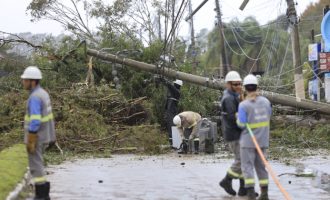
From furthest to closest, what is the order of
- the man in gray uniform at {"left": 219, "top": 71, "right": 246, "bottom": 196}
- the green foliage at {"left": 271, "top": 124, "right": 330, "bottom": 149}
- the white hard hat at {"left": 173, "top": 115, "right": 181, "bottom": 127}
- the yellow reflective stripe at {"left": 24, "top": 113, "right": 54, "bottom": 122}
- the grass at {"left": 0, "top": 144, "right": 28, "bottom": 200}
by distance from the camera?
the green foliage at {"left": 271, "top": 124, "right": 330, "bottom": 149} → the white hard hat at {"left": 173, "top": 115, "right": 181, "bottom": 127} → the man in gray uniform at {"left": 219, "top": 71, "right": 246, "bottom": 196} → the grass at {"left": 0, "top": 144, "right": 28, "bottom": 200} → the yellow reflective stripe at {"left": 24, "top": 113, "right": 54, "bottom": 122}

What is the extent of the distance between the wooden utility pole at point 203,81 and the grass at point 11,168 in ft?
22.6

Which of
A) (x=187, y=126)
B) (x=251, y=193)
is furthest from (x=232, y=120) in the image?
(x=187, y=126)

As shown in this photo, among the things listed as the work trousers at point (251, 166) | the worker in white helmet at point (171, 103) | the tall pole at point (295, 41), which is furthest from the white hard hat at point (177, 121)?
the work trousers at point (251, 166)

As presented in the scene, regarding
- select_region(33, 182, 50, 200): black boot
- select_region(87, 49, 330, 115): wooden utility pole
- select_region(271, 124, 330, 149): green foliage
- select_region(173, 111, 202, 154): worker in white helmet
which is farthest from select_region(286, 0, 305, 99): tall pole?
select_region(33, 182, 50, 200): black boot

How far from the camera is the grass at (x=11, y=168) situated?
829cm

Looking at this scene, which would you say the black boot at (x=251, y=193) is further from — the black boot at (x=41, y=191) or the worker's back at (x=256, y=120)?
the black boot at (x=41, y=191)

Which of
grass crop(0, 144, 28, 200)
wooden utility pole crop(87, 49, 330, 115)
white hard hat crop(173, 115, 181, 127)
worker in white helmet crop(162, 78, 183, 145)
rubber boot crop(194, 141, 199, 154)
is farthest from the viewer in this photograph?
wooden utility pole crop(87, 49, 330, 115)

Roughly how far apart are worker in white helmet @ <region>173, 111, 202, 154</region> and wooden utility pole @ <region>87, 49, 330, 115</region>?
2.81m

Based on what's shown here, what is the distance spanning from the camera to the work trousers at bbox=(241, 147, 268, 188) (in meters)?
8.05

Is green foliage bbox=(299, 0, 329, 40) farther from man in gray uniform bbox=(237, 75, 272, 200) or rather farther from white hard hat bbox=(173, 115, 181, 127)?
man in gray uniform bbox=(237, 75, 272, 200)

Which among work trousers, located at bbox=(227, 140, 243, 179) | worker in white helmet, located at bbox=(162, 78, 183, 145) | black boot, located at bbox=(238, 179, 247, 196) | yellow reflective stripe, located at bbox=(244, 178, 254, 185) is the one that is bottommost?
black boot, located at bbox=(238, 179, 247, 196)

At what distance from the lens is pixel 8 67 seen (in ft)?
68.5

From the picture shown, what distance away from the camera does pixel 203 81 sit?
1884cm

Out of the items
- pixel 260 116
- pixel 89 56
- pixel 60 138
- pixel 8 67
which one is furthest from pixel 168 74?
pixel 260 116
